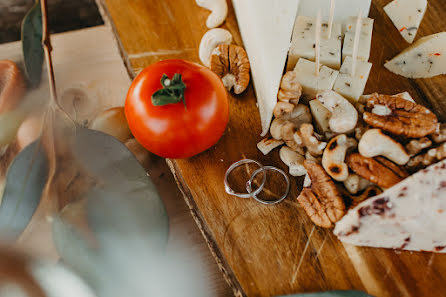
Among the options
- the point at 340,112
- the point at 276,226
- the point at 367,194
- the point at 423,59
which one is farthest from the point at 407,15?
the point at 276,226

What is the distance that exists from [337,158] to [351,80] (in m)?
0.19

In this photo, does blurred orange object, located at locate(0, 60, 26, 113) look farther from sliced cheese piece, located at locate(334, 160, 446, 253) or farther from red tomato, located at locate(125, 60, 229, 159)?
sliced cheese piece, located at locate(334, 160, 446, 253)

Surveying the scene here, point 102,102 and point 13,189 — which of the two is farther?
point 102,102

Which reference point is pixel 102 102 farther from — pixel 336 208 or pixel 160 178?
pixel 336 208

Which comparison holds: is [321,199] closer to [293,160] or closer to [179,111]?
[293,160]

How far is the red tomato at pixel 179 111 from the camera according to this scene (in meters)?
0.74

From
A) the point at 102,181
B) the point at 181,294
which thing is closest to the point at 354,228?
the point at 181,294

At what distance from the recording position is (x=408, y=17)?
0.96 m

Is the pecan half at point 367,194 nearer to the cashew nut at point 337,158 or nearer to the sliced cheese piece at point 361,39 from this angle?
the cashew nut at point 337,158

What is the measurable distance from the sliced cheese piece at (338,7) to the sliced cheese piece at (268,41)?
145 mm

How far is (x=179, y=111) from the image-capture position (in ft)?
2.42

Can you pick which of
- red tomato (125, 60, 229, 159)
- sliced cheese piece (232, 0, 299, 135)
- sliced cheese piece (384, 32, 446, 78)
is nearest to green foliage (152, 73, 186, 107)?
red tomato (125, 60, 229, 159)

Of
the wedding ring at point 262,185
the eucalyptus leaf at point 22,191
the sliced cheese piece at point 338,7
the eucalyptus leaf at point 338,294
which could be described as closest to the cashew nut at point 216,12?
the sliced cheese piece at point 338,7

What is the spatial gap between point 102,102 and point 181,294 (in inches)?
20.3
